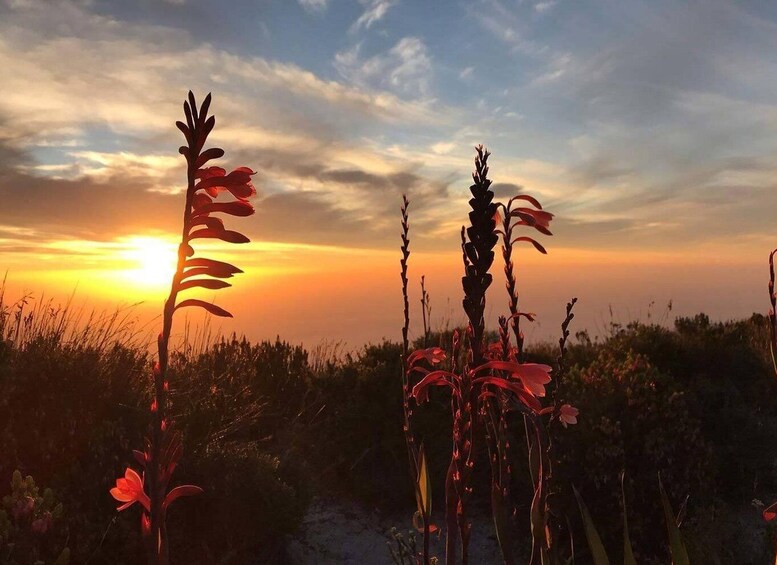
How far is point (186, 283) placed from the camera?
1273mm

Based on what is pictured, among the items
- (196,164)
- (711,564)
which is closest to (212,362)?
(711,564)

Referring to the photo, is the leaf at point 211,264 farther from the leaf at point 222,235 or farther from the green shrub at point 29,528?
the green shrub at point 29,528

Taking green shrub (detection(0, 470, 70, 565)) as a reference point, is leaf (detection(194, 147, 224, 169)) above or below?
above

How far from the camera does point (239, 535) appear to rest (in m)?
4.88

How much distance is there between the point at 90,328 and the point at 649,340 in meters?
6.70

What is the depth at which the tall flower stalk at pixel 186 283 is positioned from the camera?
3.56 feet

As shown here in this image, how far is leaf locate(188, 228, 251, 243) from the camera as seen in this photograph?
1.35 meters

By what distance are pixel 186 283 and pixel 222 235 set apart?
0.16 meters

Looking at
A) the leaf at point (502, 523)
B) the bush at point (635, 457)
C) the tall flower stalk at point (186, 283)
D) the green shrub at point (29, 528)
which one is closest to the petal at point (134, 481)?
the tall flower stalk at point (186, 283)

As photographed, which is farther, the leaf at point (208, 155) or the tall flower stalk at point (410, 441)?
the tall flower stalk at point (410, 441)

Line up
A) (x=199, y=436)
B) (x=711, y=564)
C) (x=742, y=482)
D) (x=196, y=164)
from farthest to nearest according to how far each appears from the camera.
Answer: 1. (x=742, y=482)
2. (x=199, y=436)
3. (x=711, y=564)
4. (x=196, y=164)

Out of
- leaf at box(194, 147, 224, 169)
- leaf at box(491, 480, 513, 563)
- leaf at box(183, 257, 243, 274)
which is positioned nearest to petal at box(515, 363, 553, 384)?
leaf at box(491, 480, 513, 563)

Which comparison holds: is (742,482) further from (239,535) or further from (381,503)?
(239,535)

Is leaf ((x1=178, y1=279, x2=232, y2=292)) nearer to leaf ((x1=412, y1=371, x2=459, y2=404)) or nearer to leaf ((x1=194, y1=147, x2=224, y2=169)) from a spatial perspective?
leaf ((x1=194, y1=147, x2=224, y2=169))
